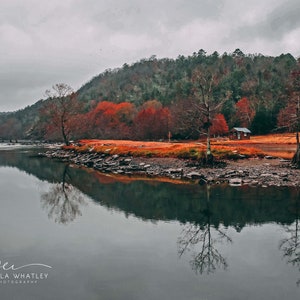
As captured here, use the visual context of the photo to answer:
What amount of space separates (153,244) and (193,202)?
9.51 m

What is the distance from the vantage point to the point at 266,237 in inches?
726

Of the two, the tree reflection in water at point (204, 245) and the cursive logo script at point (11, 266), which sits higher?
the cursive logo script at point (11, 266)

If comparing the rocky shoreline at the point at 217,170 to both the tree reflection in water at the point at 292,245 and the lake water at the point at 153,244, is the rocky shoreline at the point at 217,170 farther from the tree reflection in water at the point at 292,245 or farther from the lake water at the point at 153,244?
the tree reflection in water at the point at 292,245

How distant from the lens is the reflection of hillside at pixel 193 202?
22438 mm

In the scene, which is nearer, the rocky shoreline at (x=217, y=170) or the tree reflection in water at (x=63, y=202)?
the tree reflection in water at (x=63, y=202)

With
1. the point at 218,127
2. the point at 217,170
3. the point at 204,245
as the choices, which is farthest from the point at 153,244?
the point at 218,127

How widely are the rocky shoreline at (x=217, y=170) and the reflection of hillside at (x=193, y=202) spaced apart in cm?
363

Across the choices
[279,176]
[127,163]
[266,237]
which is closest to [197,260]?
[266,237]

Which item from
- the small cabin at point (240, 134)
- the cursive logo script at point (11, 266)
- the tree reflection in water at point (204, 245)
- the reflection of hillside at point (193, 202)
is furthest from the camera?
the small cabin at point (240, 134)

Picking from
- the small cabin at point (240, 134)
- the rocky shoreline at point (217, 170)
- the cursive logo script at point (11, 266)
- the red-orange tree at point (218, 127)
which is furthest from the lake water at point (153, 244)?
the red-orange tree at point (218, 127)

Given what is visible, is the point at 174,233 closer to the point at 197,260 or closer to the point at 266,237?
the point at 197,260

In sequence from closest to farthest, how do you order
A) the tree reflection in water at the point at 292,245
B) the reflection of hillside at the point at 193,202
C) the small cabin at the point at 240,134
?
the tree reflection in water at the point at 292,245 < the reflection of hillside at the point at 193,202 < the small cabin at the point at 240,134

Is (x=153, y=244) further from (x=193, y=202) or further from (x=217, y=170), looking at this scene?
(x=217, y=170)

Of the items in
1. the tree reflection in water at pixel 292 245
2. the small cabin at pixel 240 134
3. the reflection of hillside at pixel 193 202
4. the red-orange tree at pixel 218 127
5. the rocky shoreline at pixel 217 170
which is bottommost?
the tree reflection in water at pixel 292 245
